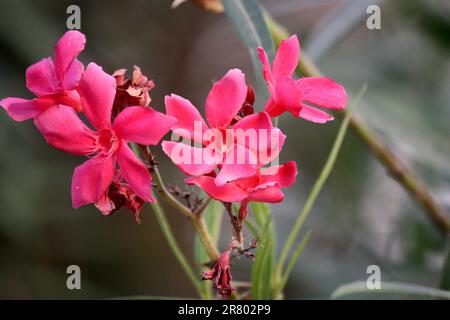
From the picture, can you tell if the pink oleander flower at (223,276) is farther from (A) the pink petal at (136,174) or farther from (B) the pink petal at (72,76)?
(B) the pink petal at (72,76)

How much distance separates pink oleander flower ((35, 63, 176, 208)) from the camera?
582 mm

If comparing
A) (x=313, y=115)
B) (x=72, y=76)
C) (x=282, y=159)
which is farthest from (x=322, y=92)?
(x=282, y=159)

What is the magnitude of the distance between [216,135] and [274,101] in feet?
0.22

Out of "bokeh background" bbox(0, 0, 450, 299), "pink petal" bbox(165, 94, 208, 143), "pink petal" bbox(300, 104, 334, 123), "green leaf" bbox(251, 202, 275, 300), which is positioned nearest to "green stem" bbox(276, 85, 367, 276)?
"green leaf" bbox(251, 202, 275, 300)

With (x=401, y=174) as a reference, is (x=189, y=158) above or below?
below

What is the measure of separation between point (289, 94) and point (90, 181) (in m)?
0.18

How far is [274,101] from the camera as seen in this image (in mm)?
632

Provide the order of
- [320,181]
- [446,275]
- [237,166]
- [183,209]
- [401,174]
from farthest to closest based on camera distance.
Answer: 1. [401,174]
2. [446,275]
3. [320,181]
4. [183,209]
5. [237,166]

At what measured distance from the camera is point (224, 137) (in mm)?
598

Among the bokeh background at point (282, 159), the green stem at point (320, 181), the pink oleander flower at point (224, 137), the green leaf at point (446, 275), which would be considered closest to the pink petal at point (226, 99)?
the pink oleander flower at point (224, 137)

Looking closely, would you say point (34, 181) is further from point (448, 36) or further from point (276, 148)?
point (276, 148)

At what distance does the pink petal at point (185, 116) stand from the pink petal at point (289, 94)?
8 centimetres

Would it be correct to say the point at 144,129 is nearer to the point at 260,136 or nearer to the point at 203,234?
the point at 260,136
